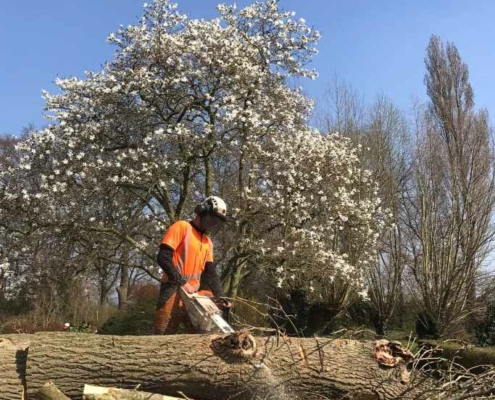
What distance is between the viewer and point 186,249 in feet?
16.8

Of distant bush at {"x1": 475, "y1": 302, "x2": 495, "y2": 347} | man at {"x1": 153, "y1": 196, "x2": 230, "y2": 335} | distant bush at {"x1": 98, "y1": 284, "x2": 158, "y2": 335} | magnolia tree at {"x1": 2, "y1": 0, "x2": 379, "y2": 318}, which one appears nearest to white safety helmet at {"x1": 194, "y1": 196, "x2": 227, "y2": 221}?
man at {"x1": 153, "y1": 196, "x2": 230, "y2": 335}

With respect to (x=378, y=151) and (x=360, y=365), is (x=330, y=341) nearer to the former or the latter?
(x=360, y=365)

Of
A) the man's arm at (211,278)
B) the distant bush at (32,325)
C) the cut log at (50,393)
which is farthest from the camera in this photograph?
the distant bush at (32,325)

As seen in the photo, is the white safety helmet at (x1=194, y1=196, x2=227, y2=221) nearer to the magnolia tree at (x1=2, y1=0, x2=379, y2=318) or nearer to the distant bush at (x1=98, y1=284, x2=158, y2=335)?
the magnolia tree at (x1=2, y1=0, x2=379, y2=318)

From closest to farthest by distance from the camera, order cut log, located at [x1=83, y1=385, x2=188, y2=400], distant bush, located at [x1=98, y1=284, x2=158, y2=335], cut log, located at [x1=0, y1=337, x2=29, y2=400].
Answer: cut log, located at [x1=83, y1=385, x2=188, y2=400]
cut log, located at [x1=0, y1=337, x2=29, y2=400]
distant bush, located at [x1=98, y1=284, x2=158, y2=335]

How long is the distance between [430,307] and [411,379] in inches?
578

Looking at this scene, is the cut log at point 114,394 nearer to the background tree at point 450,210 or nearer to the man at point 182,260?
the man at point 182,260

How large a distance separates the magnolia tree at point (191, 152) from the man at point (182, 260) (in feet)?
19.2

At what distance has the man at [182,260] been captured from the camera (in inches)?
196

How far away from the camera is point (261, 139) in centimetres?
1212

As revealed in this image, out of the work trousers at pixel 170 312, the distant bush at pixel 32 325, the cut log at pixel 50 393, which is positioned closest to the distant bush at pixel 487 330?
the distant bush at pixel 32 325

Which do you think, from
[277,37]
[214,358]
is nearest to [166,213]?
[277,37]

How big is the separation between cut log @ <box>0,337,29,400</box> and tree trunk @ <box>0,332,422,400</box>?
0.13 meters

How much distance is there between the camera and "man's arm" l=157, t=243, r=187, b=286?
16.2ft
